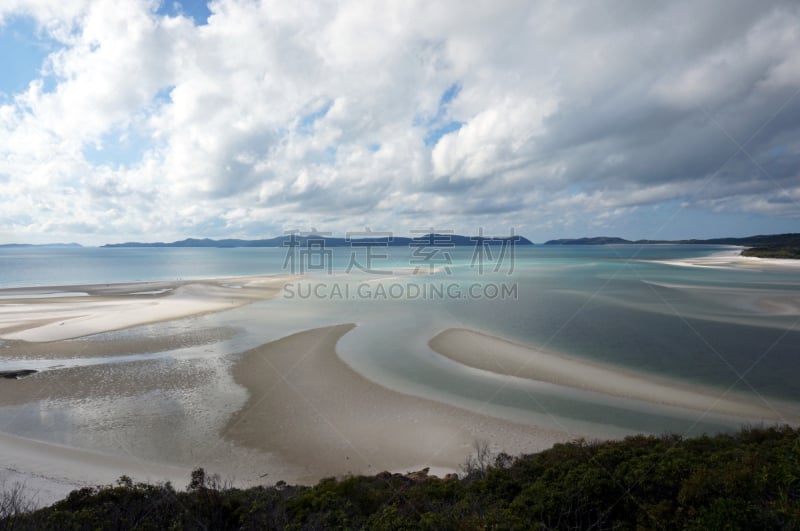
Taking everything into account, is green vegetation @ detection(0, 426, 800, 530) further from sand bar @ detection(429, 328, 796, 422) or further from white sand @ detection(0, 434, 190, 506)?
sand bar @ detection(429, 328, 796, 422)

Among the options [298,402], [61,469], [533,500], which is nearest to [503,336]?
[298,402]

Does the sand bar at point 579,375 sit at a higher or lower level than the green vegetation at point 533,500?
lower

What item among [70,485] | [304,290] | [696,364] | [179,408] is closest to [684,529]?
[70,485]

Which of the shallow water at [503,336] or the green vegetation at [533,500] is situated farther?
the shallow water at [503,336]

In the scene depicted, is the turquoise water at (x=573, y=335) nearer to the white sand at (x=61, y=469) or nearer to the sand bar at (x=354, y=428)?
the sand bar at (x=354, y=428)

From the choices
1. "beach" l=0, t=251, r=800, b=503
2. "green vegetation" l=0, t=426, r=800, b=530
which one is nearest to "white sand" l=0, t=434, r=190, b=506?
"beach" l=0, t=251, r=800, b=503

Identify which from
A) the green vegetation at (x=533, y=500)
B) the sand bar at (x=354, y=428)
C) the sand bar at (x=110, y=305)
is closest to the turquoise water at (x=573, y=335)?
the sand bar at (x=354, y=428)
